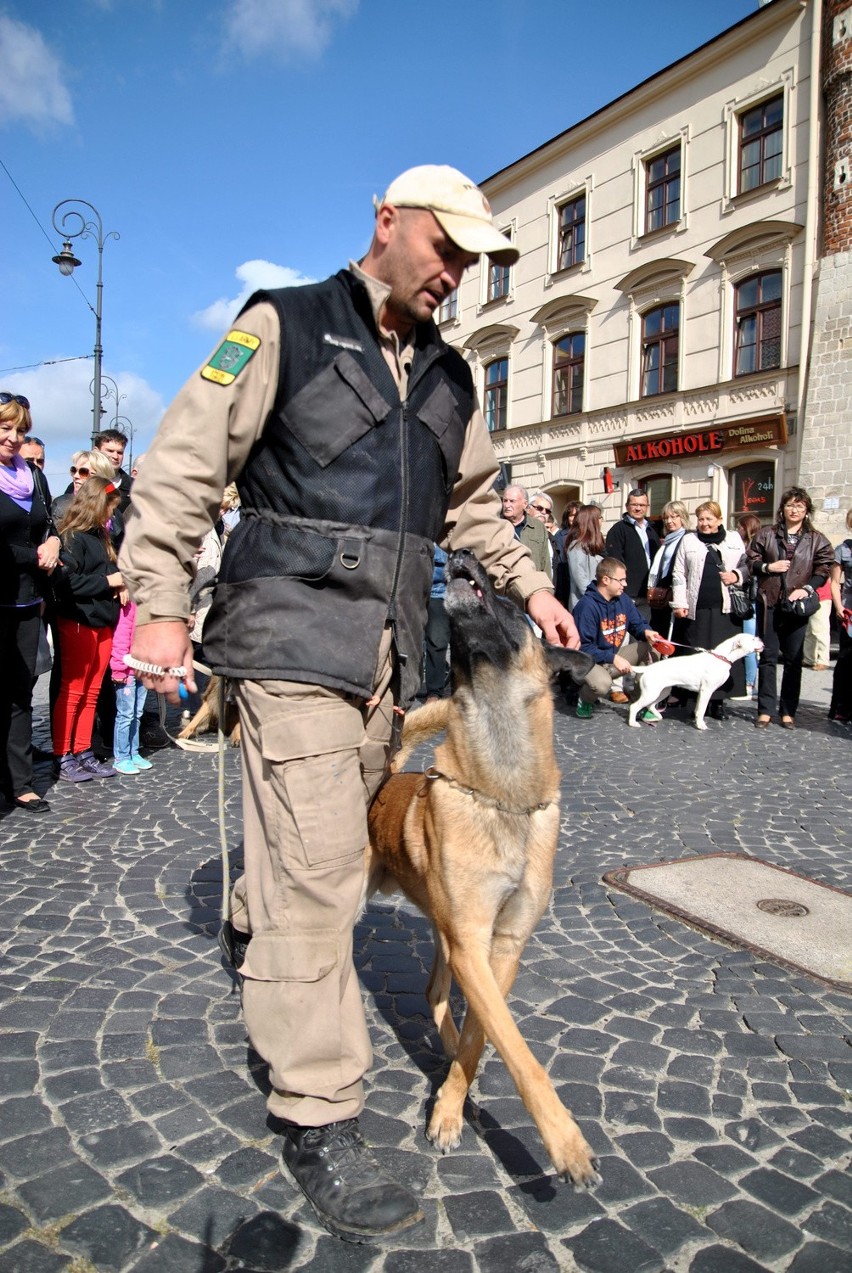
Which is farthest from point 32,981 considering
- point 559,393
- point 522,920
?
point 559,393

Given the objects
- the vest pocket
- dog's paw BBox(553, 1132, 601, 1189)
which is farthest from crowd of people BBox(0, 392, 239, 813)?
dog's paw BBox(553, 1132, 601, 1189)

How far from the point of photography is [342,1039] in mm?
2133

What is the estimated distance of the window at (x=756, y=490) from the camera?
62.2 feet

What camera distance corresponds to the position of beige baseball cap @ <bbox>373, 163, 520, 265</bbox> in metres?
2.14

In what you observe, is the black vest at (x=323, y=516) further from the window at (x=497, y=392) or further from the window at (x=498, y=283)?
the window at (x=498, y=283)

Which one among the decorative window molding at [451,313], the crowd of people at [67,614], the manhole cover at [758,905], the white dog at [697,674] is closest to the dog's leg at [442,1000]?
the manhole cover at [758,905]

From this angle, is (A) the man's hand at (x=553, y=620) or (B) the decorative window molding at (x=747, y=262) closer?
(A) the man's hand at (x=553, y=620)

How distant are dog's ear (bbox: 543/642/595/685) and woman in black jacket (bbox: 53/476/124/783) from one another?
431 centimetres

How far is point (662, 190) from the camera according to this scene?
21.4m

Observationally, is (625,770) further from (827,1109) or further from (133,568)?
(133,568)

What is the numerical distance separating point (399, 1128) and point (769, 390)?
63.0ft

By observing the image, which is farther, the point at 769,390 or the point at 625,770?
the point at 769,390

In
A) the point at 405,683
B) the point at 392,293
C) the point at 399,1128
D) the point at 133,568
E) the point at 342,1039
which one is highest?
the point at 392,293

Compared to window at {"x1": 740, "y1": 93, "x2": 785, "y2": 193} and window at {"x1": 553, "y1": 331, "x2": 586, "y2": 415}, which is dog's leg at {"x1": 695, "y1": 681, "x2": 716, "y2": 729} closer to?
window at {"x1": 740, "y1": 93, "x2": 785, "y2": 193}
